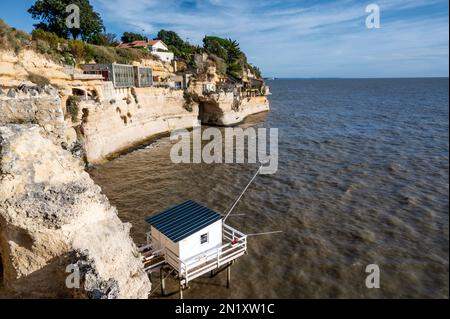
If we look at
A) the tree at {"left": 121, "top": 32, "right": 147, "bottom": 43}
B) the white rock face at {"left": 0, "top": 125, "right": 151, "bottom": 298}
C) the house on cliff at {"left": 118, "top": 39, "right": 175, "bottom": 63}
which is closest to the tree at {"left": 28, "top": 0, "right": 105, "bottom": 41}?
the house on cliff at {"left": 118, "top": 39, "right": 175, "bottom": 63}

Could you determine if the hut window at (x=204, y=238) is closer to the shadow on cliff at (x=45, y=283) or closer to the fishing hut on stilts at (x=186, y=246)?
the fishing hut on stilts at (x=186, y=246)

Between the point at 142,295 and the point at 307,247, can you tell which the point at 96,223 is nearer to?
the point at 142,295

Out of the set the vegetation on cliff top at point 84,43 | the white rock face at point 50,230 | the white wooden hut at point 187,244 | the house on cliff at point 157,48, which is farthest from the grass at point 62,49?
the white wooden hut at point 187,244

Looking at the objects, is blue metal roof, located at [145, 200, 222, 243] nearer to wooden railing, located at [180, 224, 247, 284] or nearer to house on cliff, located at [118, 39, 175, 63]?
wooden railing, located at [180, 224, 247, 284]

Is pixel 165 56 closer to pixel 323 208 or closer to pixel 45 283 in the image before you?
pixel 323 208

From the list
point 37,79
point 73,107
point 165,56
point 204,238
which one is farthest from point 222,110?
point 204,238
